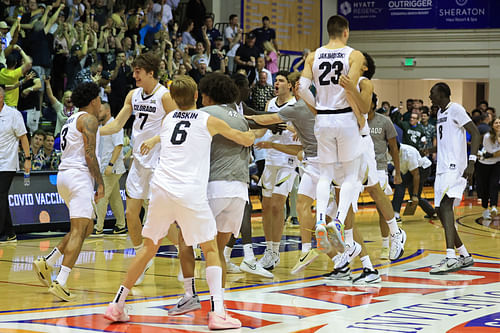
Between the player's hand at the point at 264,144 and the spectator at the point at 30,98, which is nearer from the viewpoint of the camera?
the player's hand at the point at 264,144

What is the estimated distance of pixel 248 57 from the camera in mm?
21547

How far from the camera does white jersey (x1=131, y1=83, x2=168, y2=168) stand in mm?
8523

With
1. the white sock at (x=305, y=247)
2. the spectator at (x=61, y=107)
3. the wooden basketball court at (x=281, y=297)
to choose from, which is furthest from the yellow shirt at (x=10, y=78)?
the white sock at (x=305, y=247)

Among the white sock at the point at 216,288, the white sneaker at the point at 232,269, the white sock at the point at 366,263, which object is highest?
the white sock at the point at 216,288

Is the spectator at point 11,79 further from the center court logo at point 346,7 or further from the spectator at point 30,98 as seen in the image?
the center court logo at point 346,7

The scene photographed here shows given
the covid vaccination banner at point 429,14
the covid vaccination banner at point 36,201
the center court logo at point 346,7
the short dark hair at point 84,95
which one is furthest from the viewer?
the center court logo at point 346,7

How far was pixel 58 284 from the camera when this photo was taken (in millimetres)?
7582

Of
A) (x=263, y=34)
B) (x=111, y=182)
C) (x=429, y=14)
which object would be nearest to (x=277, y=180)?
(x=111, y=182)

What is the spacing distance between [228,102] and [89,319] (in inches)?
85.8

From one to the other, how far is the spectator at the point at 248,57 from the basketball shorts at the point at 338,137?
13.1m

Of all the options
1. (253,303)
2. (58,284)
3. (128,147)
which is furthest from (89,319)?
(128,147)

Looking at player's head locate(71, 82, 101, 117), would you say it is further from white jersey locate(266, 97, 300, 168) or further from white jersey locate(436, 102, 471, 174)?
white jersey locate(436, 102, 471, 174)

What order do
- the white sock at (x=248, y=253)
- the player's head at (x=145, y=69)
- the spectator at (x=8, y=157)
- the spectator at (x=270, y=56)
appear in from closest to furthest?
the player's head at (x=145, y=69), the white sock at (x=248, y=253), the spectator at (x=8, y=157), the spectator at (x=270, y=56)

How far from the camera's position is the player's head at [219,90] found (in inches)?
277
